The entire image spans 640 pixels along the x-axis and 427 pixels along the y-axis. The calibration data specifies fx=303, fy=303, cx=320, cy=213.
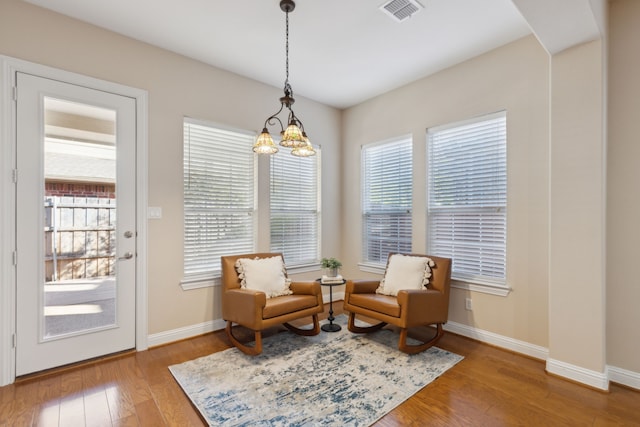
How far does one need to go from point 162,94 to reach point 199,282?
1.96 m

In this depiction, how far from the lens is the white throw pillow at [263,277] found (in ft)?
10.1

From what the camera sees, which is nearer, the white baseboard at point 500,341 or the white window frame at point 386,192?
the white baseboard at point 500,341

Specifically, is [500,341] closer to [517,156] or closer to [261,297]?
[517,156]

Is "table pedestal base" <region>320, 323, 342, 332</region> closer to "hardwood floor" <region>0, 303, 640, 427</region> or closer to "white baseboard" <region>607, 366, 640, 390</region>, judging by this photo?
"hardwood floor" <region>0, 303, 640, 427</region>

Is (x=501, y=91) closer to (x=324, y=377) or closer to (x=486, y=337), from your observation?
(x=486, y=337)

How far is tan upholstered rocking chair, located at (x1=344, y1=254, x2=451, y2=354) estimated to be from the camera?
2.72 meters

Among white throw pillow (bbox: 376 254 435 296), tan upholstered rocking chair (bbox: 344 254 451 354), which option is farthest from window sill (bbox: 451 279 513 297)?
white throw pillow (bbox: 376 254 435 296)

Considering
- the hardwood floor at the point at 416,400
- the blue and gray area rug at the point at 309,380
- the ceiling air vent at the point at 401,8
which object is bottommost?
the hardwood floor at the point at 416,400

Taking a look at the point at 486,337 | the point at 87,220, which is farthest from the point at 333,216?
the point at 87,220

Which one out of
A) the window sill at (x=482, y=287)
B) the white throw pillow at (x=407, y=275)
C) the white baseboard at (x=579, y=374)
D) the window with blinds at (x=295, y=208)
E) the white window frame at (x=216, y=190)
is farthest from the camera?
the window with blinds at (x=295, y=208)

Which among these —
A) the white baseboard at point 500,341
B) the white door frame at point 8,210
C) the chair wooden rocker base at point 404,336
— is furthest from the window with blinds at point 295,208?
the white door frame at point 8,210

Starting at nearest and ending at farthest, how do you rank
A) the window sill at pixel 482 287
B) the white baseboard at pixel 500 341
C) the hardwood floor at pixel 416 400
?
the hardwood floor at pixel 416 400 < the white baseboard at pixel 500 341 < the window sill at pixel 482 287

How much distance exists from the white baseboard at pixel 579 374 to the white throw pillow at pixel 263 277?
92.2 inches

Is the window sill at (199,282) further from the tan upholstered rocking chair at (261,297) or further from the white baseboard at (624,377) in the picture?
the white baseboard at (624,377)
